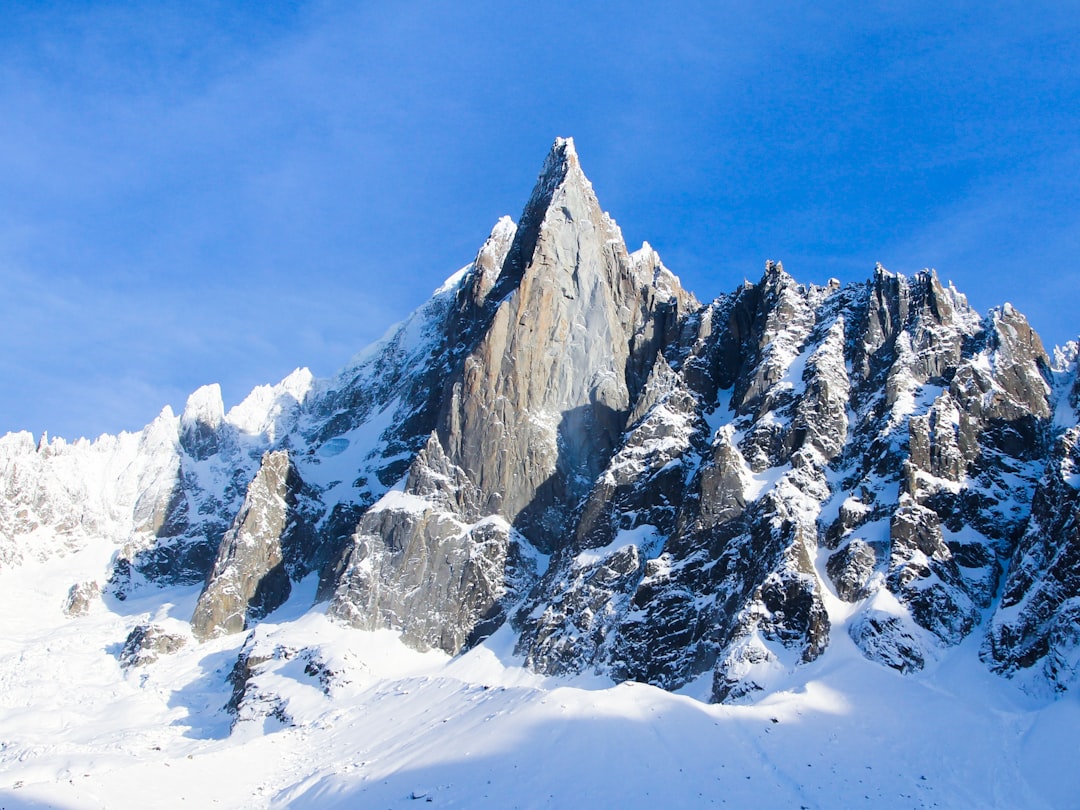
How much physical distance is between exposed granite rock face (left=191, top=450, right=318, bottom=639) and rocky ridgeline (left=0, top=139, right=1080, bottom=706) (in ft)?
1.22

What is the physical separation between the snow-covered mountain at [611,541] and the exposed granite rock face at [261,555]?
403 mm

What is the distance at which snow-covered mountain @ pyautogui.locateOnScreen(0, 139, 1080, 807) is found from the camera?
6138cm

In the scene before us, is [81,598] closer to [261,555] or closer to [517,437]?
[261,555]

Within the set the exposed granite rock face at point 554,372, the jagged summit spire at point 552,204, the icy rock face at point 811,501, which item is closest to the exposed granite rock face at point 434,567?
the exposed granite rock face at point 554,372

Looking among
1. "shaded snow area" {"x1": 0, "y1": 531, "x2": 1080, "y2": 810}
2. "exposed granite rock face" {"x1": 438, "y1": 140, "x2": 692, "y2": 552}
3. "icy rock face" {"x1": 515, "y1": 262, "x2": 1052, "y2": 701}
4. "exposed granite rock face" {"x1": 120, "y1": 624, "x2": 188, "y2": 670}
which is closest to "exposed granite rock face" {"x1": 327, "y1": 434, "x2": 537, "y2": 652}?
"exposed granite rock face" {"x1": 438, "y1": 140, "x2": 692, "y2": 552}

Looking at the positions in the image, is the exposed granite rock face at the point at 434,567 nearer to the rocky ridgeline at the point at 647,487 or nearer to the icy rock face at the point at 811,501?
the rocky ridgeline at the point at 647,487

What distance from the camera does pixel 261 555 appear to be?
411ft

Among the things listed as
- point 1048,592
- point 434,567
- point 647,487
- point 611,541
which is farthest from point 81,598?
point 1048,592

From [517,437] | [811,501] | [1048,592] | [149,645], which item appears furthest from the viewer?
[149,645]

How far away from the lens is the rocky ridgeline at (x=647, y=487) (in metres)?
70.6

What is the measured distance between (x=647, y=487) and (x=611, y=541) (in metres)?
6.58

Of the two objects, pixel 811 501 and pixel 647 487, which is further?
pixel 647 487

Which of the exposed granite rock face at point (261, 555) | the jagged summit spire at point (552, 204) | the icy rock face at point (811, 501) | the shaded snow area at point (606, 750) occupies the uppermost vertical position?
the jagged summit spire at point (552, 204)

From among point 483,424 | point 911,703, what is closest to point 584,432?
point 483,424
